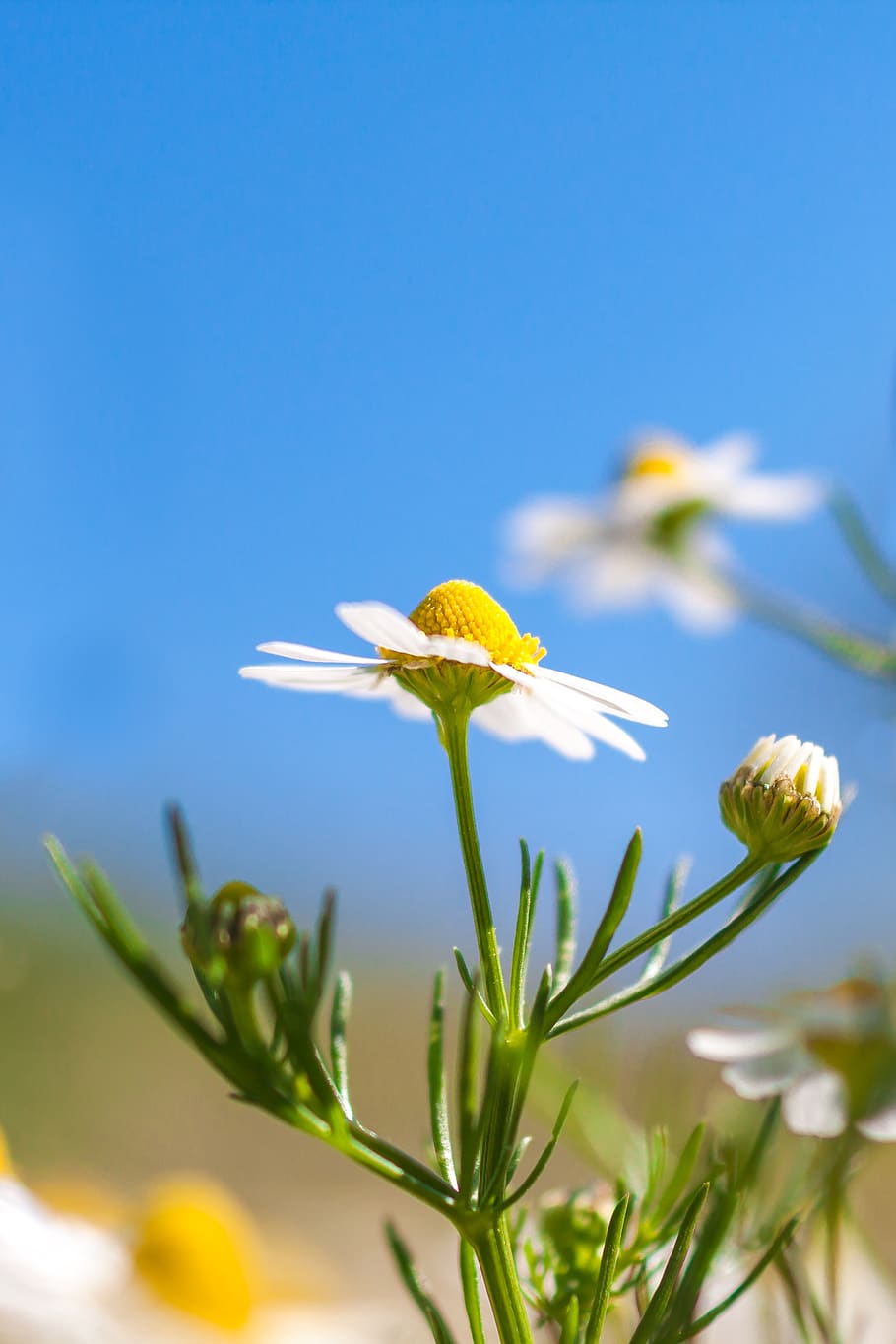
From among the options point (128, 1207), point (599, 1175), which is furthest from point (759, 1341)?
point (128, 1207)

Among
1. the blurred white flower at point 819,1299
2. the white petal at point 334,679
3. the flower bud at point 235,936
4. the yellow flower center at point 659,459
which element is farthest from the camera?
the yellow flower center at point 659,459

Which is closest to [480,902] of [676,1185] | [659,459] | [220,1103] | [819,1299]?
[676,1185]

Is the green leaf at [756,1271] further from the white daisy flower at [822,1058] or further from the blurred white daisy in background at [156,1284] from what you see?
the blurred white daisy in background at [156,1284]

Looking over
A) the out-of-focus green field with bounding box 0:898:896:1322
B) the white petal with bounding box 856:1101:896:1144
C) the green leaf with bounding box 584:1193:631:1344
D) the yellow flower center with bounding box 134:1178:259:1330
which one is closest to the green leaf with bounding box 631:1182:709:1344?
the green leaf with bounding box 584:1193:631:1344

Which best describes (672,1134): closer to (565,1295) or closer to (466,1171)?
(565,1295)

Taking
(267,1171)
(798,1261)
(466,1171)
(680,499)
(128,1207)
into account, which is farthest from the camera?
(267,1171)

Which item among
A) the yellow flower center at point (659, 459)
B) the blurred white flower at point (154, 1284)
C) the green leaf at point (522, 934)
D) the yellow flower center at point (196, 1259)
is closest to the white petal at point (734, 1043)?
the green leaf at point (522, 934)

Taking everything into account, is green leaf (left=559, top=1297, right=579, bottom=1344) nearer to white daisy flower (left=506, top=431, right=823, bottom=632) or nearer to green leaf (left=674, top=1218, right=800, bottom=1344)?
green leaf (left=674, top=1218, right=800, bottom=1344)
